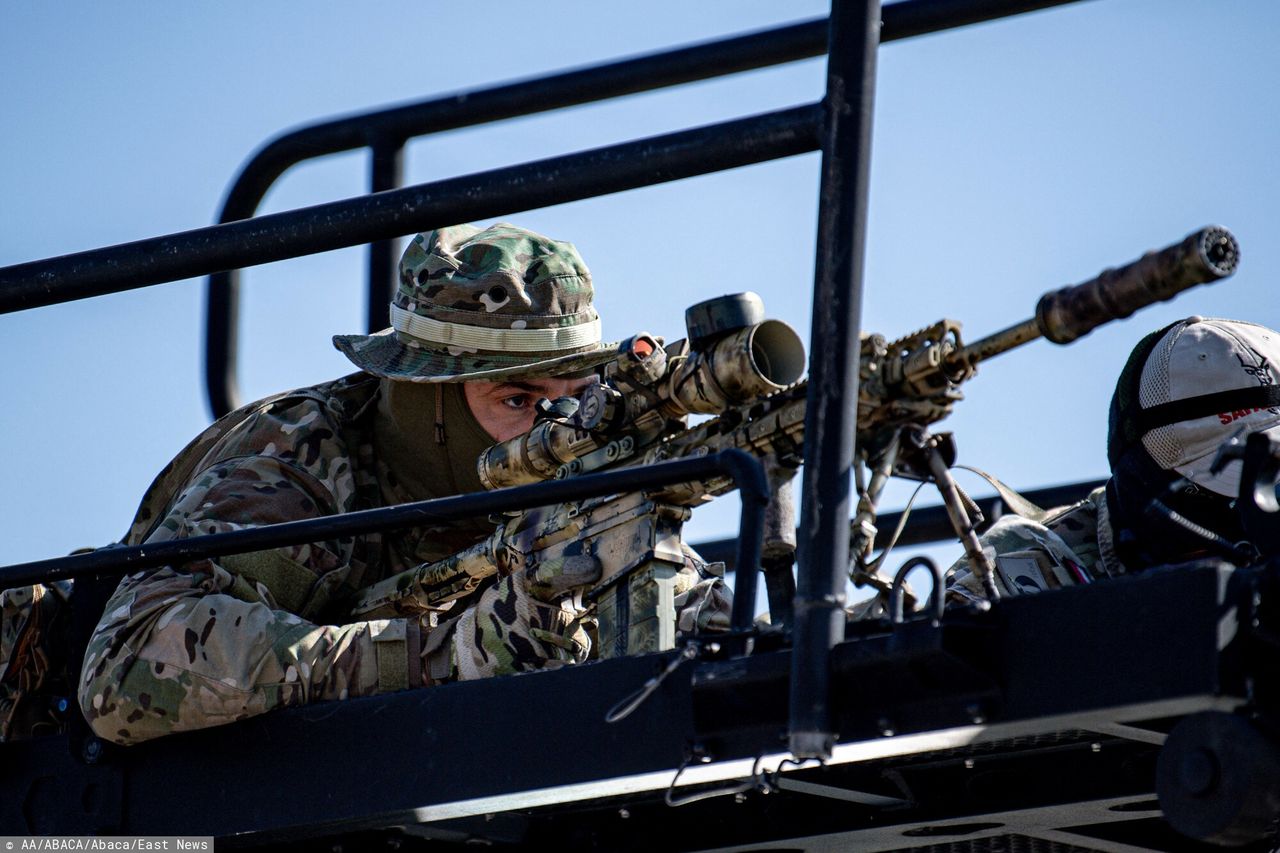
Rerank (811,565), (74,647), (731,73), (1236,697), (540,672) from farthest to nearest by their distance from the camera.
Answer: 1. (731,73)
2. (74,647)
3. (540,672)
4. (811,565)
5. (1236,697)

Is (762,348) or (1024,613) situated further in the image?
(762,348)

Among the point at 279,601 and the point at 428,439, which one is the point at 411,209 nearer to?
the point at 279,601

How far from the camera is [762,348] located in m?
3.61

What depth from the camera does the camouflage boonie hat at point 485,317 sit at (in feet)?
15.9

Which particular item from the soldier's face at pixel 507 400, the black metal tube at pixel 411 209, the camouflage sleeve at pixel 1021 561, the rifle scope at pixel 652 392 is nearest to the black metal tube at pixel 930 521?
the camouflage sleeve at pixel 1021 561

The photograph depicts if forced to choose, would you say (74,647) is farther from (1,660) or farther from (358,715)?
(358,715)

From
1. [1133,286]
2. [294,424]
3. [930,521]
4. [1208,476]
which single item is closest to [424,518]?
[1133,286]

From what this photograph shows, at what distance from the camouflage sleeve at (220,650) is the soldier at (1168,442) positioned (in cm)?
141

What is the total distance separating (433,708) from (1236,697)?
1.43 metres

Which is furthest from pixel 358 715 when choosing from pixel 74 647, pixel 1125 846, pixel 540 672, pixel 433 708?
pixel 1125 846

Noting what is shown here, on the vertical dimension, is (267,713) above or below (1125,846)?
above

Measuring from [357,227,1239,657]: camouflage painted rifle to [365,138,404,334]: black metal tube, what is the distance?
103cm

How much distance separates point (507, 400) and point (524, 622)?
109cm

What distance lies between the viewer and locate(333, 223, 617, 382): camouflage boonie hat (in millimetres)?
4848
